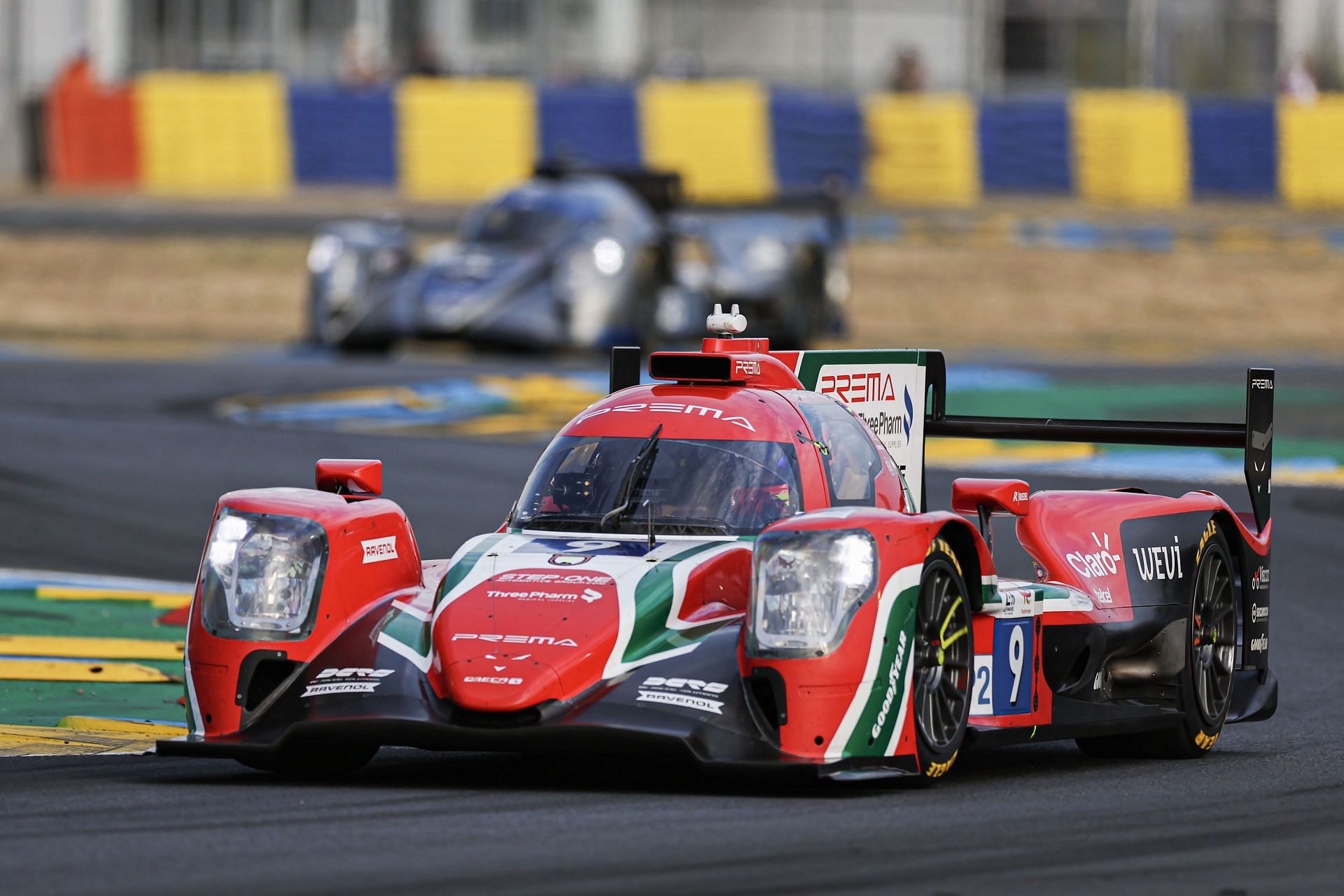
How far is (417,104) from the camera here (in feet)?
109

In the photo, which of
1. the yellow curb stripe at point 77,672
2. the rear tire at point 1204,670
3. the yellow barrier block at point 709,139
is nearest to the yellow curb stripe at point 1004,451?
the rear tire at point 1204,670

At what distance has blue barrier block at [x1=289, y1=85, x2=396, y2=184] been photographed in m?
33.1

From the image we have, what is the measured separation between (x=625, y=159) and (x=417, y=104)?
2.91 metres

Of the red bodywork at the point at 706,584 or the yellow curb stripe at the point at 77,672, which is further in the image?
the yellow curb stripe at the point at 77,672

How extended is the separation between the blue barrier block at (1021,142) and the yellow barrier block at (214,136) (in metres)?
9.70

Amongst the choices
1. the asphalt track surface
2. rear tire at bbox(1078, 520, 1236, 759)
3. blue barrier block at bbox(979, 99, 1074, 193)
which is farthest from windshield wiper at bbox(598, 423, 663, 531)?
blue barrier block at bbox(979, 99, 1074, 193)

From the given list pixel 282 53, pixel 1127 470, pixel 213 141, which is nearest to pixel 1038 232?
pixel 213 141

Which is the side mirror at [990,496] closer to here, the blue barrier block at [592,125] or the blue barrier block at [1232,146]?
the blue barrier block at [592,125]

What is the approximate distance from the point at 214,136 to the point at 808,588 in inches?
1067

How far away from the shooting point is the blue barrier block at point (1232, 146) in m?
34.5

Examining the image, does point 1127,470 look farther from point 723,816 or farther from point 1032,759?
point 723,816

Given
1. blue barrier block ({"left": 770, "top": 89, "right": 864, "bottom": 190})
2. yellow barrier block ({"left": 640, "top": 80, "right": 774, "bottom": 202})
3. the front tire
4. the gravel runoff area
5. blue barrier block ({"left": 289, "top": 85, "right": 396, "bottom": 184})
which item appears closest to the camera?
the front tire

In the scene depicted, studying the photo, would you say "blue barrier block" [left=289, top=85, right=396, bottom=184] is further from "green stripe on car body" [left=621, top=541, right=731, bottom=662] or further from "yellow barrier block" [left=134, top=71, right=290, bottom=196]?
"green stripe on car body" [left=621, top=541, right=731, bottom=662]

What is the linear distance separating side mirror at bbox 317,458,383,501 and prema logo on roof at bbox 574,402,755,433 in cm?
70
